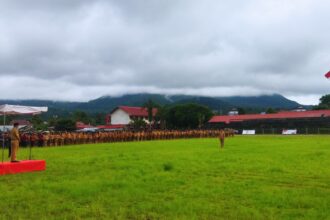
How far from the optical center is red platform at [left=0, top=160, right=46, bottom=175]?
13.6m

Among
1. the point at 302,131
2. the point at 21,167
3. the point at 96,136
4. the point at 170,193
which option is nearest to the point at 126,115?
the point at 302,131

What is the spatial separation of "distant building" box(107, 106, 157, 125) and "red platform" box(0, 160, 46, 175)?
303 feet

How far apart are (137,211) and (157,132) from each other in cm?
4437

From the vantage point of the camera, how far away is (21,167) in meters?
14.1

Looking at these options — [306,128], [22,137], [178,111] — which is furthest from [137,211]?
[178,111]

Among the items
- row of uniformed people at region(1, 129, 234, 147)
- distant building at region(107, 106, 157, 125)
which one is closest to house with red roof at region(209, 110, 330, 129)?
row of uniformed people at region(1, 129, 234, 147)

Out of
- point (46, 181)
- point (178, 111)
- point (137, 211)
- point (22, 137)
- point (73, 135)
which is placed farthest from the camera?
point (178, 111)

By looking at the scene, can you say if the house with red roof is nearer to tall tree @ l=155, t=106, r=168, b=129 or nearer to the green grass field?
tall tree @ l=155, t=106, r=168, b=129

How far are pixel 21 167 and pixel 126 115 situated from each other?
97009 mm

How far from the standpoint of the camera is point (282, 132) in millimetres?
69000

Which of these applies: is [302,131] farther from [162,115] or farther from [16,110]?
[16,110]

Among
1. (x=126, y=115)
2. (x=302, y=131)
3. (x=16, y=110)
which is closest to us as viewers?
(x=16, y=110)

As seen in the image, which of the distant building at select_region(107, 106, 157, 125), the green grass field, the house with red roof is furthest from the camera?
the distant building at select_region(107, 106, 157, 125)

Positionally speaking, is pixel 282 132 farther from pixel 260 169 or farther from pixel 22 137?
pixel 260 169
